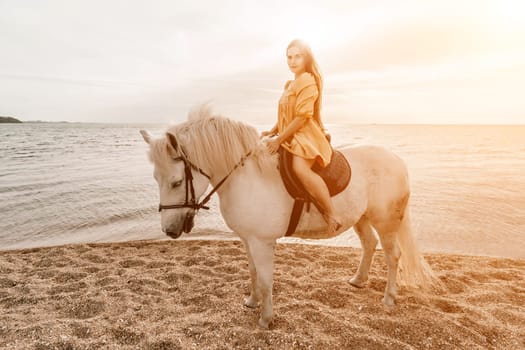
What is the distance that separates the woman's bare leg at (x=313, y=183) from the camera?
2.87 metres

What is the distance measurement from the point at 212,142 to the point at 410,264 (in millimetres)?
3038

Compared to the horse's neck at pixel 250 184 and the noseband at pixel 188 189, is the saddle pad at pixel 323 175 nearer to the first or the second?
the horse's neck at pixel 250 184

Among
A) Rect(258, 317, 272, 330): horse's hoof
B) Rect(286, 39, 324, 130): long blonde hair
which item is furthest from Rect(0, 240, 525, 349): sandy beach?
Rect(286, 39, 324, 130): long blonde hair

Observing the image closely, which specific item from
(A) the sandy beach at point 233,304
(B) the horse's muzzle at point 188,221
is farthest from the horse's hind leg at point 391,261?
(B) the horse's muzzle at point 188,221

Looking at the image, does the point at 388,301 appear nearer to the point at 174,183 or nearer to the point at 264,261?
the point at 264,261

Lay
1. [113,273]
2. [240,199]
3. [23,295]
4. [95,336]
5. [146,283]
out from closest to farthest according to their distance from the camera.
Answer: [240,199]
[95,336]
[23,295]
[146,283]
[113,273]

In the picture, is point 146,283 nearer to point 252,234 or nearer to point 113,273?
point 113,273

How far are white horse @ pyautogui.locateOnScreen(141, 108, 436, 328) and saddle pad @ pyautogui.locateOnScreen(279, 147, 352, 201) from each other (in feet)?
0.26

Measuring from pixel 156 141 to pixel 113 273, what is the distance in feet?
9.99

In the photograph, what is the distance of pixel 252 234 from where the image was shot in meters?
2.97

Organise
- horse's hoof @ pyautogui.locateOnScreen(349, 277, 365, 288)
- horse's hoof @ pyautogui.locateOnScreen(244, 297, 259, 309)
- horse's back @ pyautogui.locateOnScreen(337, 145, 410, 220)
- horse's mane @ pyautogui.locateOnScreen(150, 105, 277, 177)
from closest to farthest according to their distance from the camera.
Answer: horse's mane @ pyautogui.locateOnScreen(150, 105, 277, 177), horse's back @ pyautogui.locateOnScreen(337, 145, 410, 220), horse's hoof @ pyautogui.locateOnScreen(244, 297, 259, 309), horse's hoof @ pyautogui.locateOnScreen(349, 277, 365, 288)

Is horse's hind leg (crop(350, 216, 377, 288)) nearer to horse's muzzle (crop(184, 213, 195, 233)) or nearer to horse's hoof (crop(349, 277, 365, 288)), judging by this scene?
horse's hoof (crop(349, 277, 365, 288))

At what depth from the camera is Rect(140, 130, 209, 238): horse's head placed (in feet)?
8.46

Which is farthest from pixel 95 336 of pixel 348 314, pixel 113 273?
pixel 348 314
